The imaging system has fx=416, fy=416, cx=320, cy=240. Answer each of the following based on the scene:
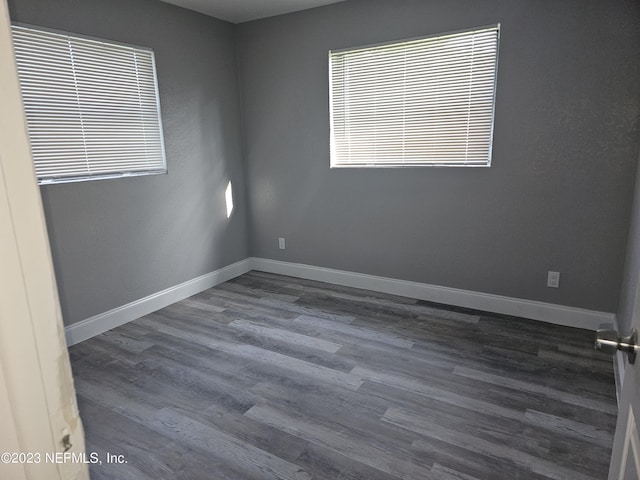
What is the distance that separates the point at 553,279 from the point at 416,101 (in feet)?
5.67

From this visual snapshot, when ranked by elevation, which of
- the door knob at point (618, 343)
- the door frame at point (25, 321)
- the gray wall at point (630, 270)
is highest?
the door frame at point (25, 321)

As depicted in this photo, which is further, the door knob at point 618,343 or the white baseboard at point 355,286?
the white baseboard at point 355,286

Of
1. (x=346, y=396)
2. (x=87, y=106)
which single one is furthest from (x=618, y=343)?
(x=87, y=106)

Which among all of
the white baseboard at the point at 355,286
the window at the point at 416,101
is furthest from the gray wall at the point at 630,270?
the window at the point at 416,101

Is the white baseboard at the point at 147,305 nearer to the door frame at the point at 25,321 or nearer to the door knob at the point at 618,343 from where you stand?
the door frame at the point at 25,321

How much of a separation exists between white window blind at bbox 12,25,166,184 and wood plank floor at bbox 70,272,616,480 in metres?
1.29

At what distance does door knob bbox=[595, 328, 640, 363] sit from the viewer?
2.68ft

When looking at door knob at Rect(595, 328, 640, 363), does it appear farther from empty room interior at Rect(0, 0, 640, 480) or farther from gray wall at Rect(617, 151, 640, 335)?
gray wall at Rect(617, 151, 640, 335)

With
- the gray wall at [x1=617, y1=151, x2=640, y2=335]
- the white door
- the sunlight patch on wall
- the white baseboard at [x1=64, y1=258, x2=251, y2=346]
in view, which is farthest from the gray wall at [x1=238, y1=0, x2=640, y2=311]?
the white door

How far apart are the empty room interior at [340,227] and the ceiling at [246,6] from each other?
0.03m

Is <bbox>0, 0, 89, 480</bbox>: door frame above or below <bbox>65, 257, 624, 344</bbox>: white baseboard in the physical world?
above

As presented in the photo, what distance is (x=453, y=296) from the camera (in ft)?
11.5

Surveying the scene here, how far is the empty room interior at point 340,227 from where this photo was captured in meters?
2.06

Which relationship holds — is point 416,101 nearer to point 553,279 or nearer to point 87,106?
point 553,279
